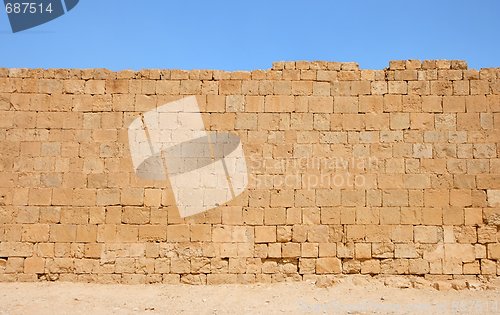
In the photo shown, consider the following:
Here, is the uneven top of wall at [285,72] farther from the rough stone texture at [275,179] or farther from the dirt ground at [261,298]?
the dirt ground at [261,298]

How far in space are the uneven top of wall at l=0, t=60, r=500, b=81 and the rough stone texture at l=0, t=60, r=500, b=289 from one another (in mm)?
24

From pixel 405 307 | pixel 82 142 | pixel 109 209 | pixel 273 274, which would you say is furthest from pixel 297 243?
pixel 82 142

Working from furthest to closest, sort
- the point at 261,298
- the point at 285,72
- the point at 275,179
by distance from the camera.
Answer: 1. the point at 285,72
2. the point at 275,179
3. the point at 261,298

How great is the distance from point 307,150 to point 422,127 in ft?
6.52

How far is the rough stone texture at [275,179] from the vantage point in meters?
8.60

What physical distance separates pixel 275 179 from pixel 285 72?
1.88m

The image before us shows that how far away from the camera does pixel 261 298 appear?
8.05 m

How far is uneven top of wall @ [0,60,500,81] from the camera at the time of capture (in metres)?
8.97

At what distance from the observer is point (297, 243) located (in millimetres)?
8633

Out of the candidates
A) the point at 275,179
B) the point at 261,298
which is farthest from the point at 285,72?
the point at 261,298

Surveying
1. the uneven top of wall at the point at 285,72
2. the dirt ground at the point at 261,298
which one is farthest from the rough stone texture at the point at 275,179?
the dirt ground at the point at 261,298

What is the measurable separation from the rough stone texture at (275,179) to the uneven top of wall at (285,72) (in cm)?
2

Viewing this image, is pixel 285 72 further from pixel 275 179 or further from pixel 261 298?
pixel 261 298

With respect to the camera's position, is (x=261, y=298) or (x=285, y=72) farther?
(x=285, y=72)
